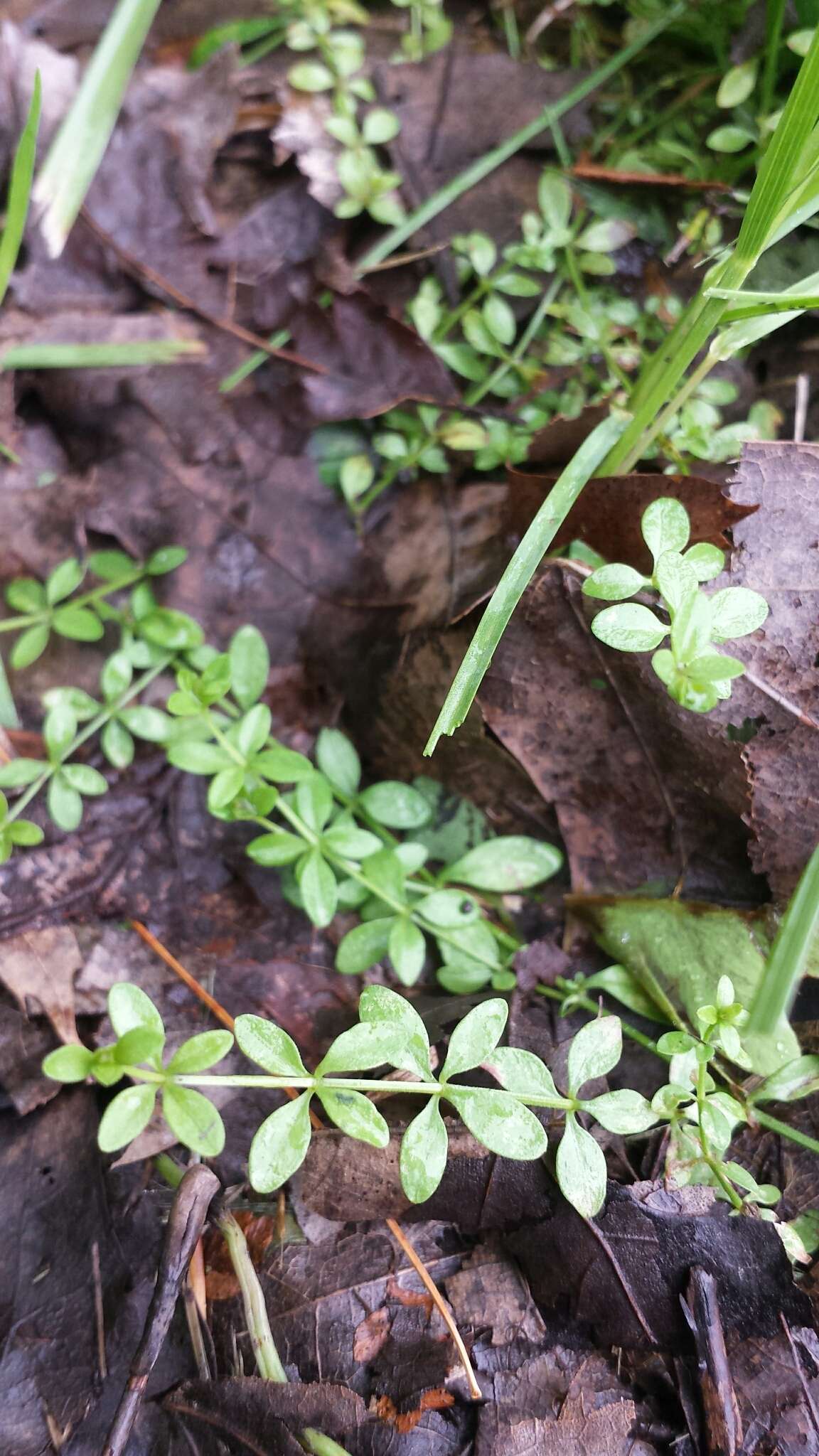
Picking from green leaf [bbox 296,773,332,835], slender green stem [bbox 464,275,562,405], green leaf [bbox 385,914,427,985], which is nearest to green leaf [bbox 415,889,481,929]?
green leaf [bbox 385,914,427,985]

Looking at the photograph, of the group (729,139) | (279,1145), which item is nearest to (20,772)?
(279,1145)

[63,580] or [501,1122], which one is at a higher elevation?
[63,580]

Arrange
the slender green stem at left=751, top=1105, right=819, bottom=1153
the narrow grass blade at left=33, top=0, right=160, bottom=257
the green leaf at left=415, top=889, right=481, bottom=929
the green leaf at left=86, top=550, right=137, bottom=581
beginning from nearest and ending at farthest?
the slender green stem at left=751, top=1105, right=819, bottom=1153
the narrow grass blade at left=33, top=0, right=160, bottom=257
the green leaf at left=415, top=889, right=481, bottom=929
the green leaf at left=86, top=550, right=137, bottom=581

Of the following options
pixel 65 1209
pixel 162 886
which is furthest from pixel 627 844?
pixel 65 1209

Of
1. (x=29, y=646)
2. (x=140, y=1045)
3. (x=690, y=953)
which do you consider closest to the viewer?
(x=140, y=1045)

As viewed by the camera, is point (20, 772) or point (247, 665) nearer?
point (20, 772)

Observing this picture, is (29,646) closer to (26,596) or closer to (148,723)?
(26,596)

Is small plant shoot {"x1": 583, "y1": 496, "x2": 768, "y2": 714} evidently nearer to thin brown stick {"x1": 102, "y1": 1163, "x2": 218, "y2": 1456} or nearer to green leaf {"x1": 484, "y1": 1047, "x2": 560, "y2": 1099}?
green leaf {"x1": 484, "y1": 1047, "x2": 560, "y2": 1099}

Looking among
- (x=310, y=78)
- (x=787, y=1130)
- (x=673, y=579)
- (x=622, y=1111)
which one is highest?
(x=310, y=78)
